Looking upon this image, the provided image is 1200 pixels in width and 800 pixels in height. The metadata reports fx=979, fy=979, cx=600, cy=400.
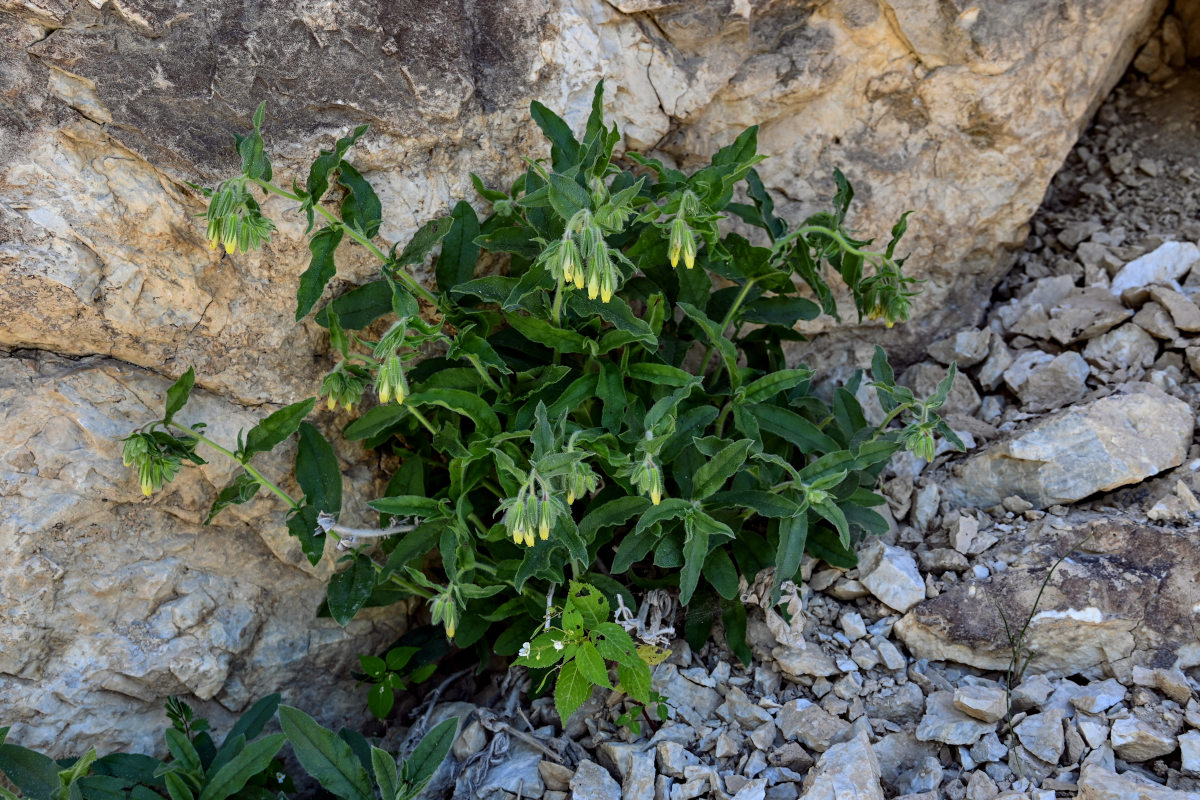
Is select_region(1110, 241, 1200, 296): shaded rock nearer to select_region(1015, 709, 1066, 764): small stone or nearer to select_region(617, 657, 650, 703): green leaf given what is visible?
select_region(1015, 709, 1066, 764): small stone

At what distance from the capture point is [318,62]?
2836 millimetres

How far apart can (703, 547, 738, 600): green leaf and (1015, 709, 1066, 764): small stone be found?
2.73 ft

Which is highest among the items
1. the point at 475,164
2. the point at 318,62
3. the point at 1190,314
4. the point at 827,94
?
the point at 318,62

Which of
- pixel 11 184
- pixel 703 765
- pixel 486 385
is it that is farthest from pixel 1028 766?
pixel 11 184

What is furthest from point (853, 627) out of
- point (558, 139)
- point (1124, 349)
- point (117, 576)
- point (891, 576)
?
point (117, 576)

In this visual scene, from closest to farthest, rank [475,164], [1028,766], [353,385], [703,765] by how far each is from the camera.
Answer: [1028,766]
[703,765]
[353,385]
[475,164]

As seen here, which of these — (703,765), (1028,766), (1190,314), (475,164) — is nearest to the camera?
(1028,766)

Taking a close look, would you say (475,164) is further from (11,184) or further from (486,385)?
(11,184)

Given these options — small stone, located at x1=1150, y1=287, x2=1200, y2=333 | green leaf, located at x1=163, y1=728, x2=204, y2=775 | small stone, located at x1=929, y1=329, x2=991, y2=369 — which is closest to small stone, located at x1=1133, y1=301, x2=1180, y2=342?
small stone, located at x1=1150, y1=287, x2=1200, y2=333

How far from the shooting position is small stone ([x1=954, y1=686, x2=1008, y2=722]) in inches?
101

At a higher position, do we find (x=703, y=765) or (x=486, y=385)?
(x=486, y=385)

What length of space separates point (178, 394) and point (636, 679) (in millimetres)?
1518

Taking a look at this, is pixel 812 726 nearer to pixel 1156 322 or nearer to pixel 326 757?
pixel 326 757

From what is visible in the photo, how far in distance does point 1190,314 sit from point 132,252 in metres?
3.43
